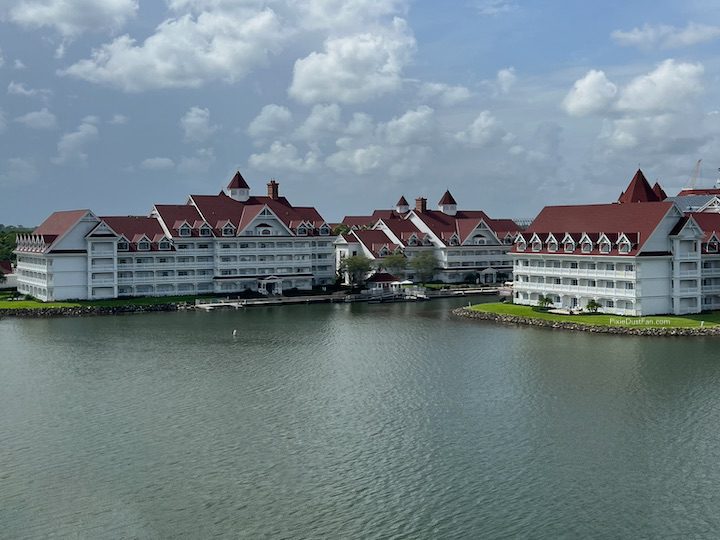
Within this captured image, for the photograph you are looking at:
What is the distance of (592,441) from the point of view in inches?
1025

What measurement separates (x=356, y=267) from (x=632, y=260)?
29.7 m

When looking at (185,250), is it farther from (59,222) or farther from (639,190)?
(639,190)

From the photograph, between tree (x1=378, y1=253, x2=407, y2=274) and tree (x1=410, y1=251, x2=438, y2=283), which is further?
tree (x1=410, y1=251, x2=438, y2=283)

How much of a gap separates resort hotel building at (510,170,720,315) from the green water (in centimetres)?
721

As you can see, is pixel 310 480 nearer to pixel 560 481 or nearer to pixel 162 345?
pixel 560 481

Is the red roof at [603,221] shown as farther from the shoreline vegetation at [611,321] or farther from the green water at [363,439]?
the green water at [363,439]

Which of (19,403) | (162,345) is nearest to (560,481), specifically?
(19,403)

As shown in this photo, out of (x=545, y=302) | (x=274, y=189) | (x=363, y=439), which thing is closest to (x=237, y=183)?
(x=274, y=189)

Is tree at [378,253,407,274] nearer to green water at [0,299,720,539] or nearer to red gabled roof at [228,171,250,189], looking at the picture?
red gabled roof at [228,171,250,189]

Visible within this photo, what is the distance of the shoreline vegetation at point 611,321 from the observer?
46.2 m

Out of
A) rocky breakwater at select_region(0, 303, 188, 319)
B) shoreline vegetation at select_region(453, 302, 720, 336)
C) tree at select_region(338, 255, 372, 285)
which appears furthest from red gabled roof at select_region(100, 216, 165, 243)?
shoreline vegetation at select_region(453, 302, 720, 336)

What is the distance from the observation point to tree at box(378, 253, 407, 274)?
75625mm

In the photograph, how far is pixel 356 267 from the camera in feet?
243

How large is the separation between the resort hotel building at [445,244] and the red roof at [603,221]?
769 inches
